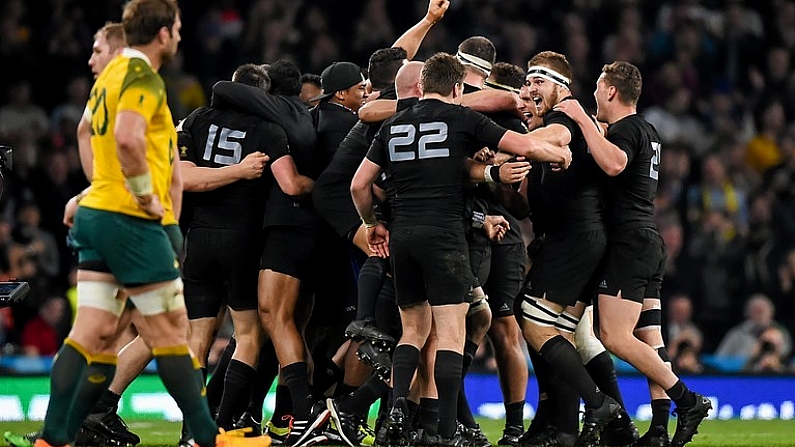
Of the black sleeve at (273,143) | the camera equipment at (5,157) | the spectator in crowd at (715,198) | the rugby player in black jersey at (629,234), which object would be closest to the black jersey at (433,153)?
the rugby player in black jersey at (629,234)

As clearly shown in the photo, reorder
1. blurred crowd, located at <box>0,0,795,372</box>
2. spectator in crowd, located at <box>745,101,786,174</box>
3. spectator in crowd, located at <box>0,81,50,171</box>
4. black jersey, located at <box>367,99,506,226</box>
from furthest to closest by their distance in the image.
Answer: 1. spectator in crowd, located at <box>745,101,786,174</box>
2. spectator in crowd, located at <box>0,81,50,171</box>
3. blurred crowd, located at <box>0,0,795,372</box>
4. black jersey, located at <box>367,99,506,226</box>

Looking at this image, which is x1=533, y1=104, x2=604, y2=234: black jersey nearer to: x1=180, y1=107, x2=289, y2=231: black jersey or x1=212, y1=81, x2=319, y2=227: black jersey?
x1=212, y1=81, x2=319, y2=227: black jersey

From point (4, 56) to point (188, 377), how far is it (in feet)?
34.2

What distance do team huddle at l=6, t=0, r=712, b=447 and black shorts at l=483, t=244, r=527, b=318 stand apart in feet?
0.04

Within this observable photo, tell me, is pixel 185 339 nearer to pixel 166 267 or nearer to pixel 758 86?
pixel 166 267

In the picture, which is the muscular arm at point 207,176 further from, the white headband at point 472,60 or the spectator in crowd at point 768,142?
the spectator in crowd at point 768,142

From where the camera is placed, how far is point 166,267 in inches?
255

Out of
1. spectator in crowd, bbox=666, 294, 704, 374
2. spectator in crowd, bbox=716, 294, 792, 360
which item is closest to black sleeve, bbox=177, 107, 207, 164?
spectator in crowd, bbox=666, 294, 704, 374

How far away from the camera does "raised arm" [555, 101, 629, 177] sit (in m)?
8.21

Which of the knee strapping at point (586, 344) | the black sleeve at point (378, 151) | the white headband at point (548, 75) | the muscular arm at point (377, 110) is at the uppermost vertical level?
the white headband at point (548, 75)

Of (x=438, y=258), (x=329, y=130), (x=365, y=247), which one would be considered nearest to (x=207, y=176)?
(x=329, y=130)

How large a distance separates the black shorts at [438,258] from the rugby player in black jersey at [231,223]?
3.44 feet

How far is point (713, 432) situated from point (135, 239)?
18.7 ft

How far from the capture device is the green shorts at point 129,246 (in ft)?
21.1
